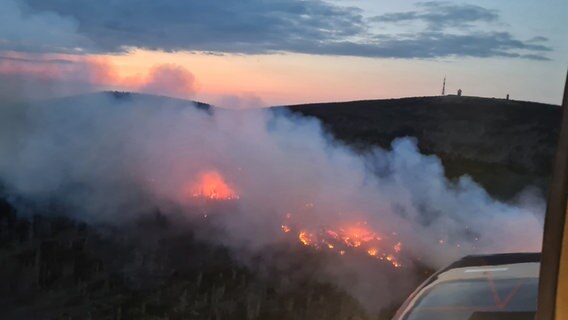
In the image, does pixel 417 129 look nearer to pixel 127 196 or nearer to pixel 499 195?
pixel 499 195

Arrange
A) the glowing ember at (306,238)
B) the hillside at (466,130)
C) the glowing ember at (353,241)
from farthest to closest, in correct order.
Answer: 1. the hillside at (466,130)
2. the glowing ember at (306,238)
3. the glowing ember at (353,241)

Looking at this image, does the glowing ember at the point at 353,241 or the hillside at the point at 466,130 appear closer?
the glowing ember at the point at 353,241

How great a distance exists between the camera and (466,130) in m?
31.6

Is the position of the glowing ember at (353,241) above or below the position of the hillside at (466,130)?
below

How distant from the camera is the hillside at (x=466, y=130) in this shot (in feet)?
83.3

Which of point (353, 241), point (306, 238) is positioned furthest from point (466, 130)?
point (353, 241)

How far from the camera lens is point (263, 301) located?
1258 cm

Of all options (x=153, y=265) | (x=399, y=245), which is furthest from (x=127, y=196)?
(x=399, y=245)

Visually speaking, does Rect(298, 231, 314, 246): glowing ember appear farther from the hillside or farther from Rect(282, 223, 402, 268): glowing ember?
the hillside

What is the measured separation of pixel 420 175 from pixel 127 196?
7.74 meters

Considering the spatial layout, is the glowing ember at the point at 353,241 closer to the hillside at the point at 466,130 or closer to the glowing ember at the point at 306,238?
the glowing ember at the point at 306,238

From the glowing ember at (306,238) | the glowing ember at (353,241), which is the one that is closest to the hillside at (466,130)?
the glowing ember at (353,241)

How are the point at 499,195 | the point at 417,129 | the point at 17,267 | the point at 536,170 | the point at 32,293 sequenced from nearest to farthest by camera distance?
the point at 32,293, the point at 17,267, the point at 499,195, the point at 536,170, the point at 417,129

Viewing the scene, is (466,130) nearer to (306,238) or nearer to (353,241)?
(306,238)
